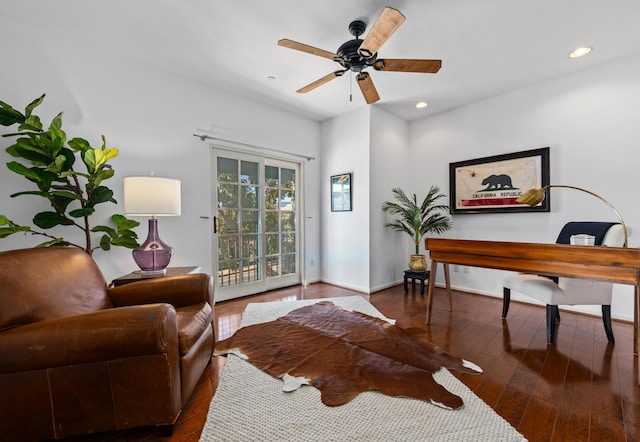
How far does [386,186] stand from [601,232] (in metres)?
2.30

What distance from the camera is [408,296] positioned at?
3.46 meters

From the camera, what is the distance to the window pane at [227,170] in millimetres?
3301

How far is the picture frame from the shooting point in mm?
3068

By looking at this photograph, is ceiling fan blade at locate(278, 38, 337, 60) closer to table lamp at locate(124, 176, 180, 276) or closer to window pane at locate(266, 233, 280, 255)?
table lamp at locate(124, 176, 180, 276)

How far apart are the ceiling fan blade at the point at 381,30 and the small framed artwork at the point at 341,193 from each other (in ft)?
6.63

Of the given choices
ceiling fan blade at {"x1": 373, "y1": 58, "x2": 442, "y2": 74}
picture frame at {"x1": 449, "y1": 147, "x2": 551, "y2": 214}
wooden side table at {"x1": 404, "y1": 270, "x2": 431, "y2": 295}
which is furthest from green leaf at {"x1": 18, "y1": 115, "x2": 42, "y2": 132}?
picture frame at {"x1": 449, "y1": 147, "x2": 551, "y2": 214}

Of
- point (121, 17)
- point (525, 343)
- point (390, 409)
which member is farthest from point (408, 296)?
point (121, 17)

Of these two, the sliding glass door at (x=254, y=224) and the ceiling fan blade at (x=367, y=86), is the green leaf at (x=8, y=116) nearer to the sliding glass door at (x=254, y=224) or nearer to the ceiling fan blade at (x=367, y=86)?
the sliding glass door at (x=254, y=224)

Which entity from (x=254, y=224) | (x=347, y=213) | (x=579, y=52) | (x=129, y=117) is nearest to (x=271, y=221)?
(x=254, y=224)

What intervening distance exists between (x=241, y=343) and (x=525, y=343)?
2294mm

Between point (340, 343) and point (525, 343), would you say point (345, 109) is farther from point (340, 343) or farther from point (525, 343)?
point (525, 343)

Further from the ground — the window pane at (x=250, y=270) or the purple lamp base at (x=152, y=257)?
the purple lamp base at (x=152, y=257)

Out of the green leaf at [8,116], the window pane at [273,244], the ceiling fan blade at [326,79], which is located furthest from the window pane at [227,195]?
the green leaf at [8,116]

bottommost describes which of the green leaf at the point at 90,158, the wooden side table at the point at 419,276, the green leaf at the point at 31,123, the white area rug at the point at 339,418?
the white area rug at the point at 339,418
